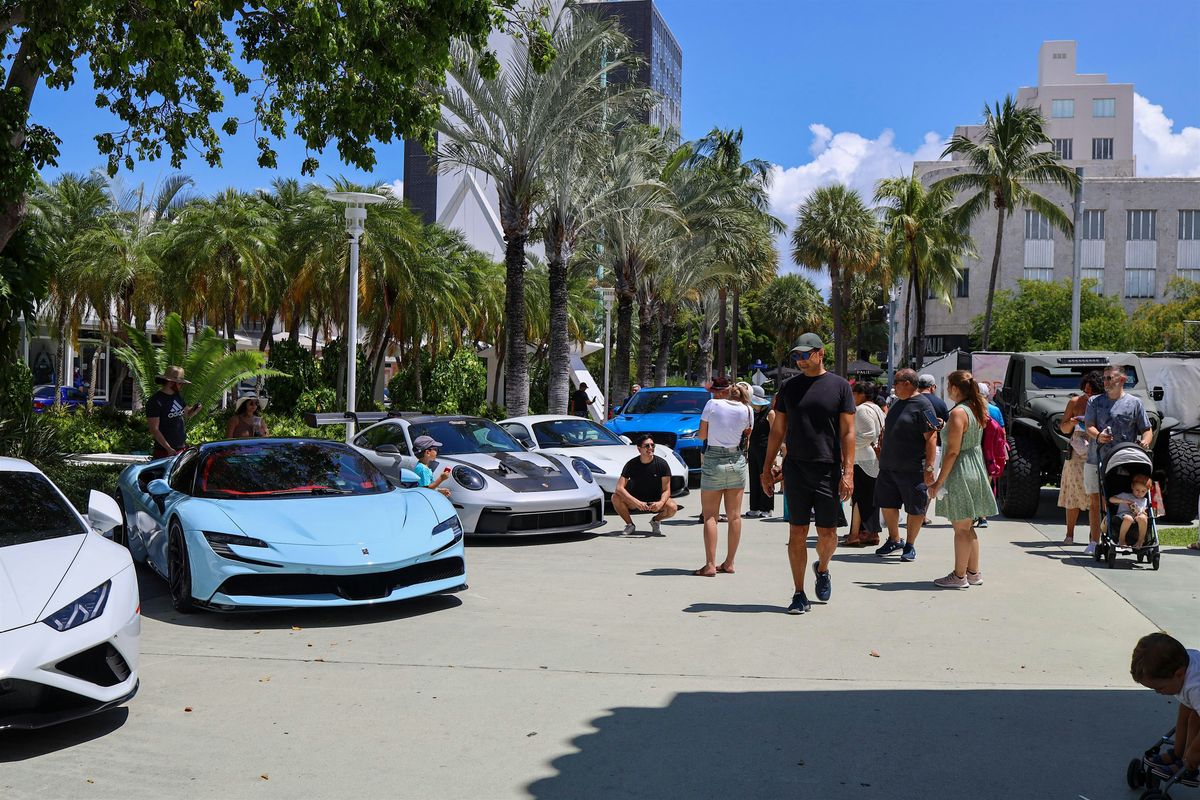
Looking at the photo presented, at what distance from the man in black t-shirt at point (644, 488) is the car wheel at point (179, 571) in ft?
18.2

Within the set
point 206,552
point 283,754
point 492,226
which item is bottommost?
point 283,754

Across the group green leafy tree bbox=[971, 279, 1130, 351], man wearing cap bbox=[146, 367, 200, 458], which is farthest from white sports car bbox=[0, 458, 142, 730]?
green leafy tree bbox=[971, 279, 1130, 351]

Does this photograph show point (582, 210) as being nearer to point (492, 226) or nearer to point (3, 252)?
point (3, 252)


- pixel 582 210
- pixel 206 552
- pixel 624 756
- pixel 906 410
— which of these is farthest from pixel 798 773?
pixel 582 210

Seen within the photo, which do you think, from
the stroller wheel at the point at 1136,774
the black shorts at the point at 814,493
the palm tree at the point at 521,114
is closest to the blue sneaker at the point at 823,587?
the black shorts at the point at 814,493

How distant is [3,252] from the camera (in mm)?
11312

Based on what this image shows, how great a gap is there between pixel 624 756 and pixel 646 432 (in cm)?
1236

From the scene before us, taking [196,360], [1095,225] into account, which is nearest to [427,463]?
[196,360]

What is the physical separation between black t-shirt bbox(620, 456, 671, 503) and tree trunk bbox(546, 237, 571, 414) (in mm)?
9881

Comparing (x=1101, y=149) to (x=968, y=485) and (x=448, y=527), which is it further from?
(x=448, y=527)

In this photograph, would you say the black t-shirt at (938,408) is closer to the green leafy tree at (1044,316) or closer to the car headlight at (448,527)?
the car headlight at (448,527)

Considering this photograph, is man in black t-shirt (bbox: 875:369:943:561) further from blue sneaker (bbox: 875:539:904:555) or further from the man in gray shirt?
the man in gray shirt

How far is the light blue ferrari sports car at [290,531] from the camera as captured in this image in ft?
22.4

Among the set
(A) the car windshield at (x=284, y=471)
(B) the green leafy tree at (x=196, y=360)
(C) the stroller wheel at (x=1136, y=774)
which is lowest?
(C) the stroller wheel at (x=1136, y=774)
